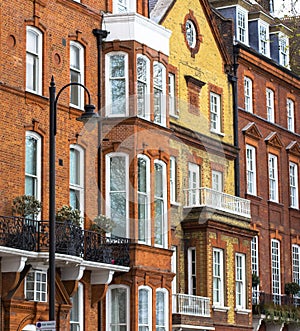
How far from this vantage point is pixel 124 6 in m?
35.8

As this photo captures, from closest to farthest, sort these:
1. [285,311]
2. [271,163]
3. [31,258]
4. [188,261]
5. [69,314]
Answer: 1. [31,258]
2. [69,314]
3. [188,261]
4. [285,311]
5. [271,163]

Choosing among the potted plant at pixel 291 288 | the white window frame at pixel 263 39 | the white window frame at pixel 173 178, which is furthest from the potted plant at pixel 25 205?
the white window frame at pixel 263 39

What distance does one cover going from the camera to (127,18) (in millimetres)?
34094

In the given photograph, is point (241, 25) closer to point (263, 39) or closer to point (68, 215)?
point (263, 39)

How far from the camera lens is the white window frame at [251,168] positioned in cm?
4567

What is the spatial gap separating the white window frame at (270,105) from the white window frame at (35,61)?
764 inches

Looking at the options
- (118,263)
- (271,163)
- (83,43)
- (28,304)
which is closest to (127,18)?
(83,43)

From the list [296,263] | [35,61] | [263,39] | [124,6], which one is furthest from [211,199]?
[263,39]

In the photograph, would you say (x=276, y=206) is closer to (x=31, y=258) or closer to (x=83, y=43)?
(x=83, y=43)

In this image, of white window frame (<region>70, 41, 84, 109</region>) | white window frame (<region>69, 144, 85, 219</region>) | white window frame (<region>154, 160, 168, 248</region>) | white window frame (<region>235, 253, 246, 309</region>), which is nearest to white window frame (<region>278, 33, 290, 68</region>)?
white window frame (<region>235, 253, 246, 309</region>)

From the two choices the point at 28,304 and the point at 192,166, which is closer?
the point at 28,304

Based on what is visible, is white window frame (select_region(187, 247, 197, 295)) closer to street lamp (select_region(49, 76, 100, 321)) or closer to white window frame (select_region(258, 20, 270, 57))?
white window frame (select_region(258, 20, 270, 57))

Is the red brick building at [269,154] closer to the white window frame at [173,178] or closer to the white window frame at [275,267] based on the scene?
the white window frame at [275,267]

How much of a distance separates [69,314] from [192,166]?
38.4 feet
